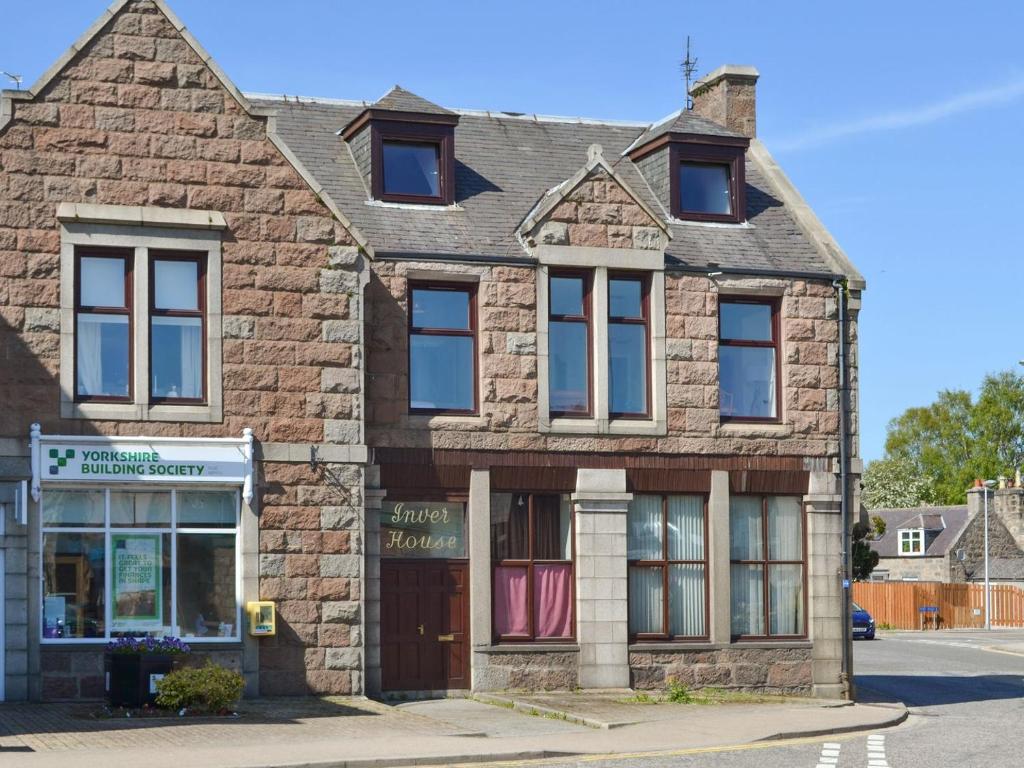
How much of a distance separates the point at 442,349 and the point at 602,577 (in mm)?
4326

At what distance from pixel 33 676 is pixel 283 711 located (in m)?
3.45

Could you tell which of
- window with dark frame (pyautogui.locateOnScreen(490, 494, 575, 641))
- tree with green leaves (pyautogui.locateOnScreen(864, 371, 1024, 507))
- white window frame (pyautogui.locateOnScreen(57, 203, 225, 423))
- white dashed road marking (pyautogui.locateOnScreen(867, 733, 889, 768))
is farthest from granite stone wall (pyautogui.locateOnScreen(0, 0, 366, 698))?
tree with green leaves (pyautogui.locateOnScreen(864, 371, 1024, 507))

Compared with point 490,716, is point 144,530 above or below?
above

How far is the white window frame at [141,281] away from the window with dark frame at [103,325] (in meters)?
0.14

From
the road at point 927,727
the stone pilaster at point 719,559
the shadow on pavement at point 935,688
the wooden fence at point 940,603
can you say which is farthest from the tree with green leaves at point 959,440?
the stone pilaster at point 719,559

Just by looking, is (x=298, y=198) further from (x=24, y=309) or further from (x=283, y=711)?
(x=283, y=711)

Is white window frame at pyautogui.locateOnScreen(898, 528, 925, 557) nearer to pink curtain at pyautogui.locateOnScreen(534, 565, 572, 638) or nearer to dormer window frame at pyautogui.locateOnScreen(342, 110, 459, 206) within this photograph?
pink curtain at pyautogui.locateOnScreen(534, 565, 572, 638)

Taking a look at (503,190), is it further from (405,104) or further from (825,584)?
(825,584)

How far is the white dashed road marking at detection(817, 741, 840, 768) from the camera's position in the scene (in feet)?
58.3

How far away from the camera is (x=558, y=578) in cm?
2645

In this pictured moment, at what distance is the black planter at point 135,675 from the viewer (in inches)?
844

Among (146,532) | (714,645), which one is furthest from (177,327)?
(714,645)

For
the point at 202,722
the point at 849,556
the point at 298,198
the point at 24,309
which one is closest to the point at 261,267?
the point at 298,198

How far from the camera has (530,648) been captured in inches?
1017
